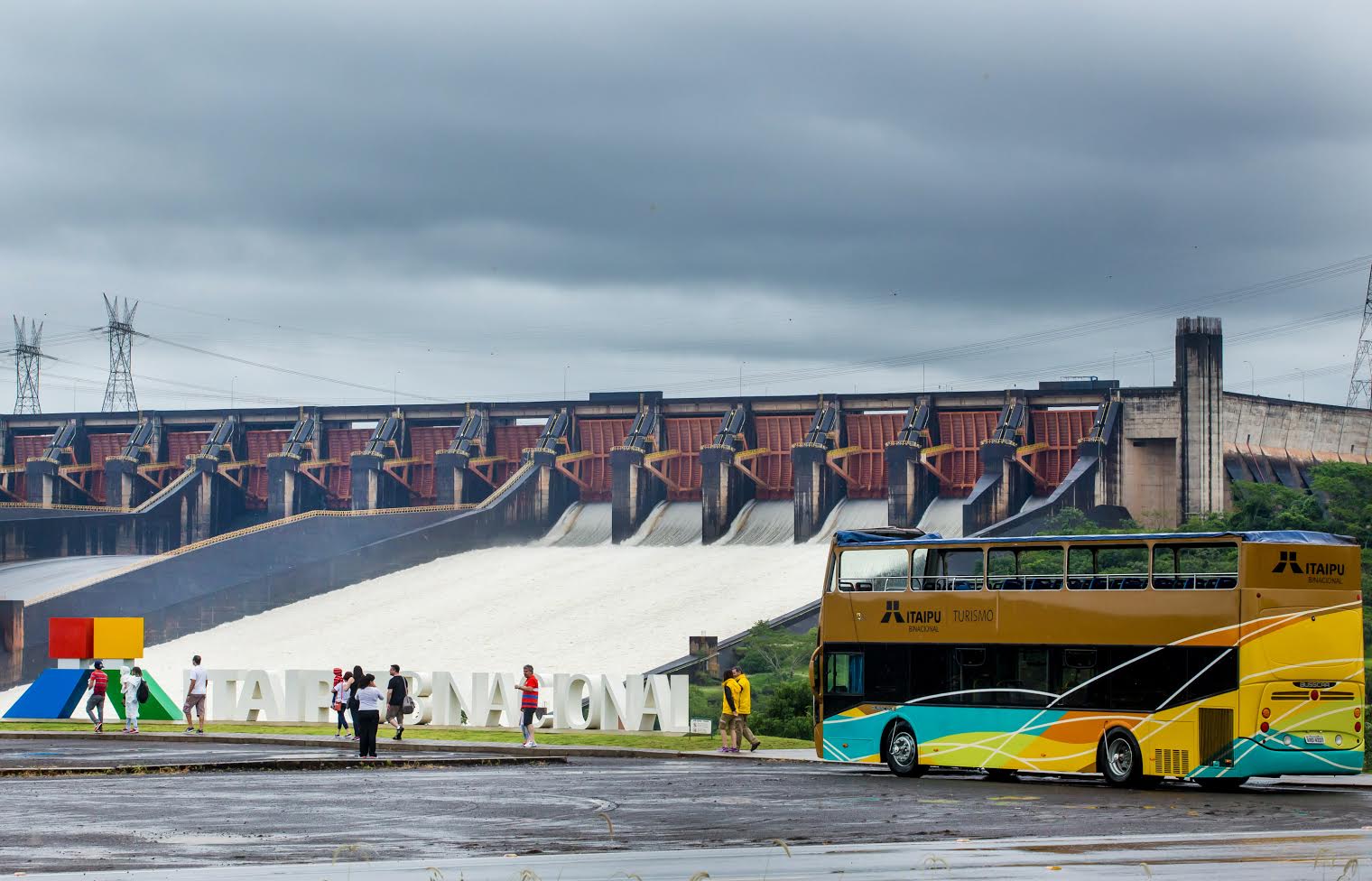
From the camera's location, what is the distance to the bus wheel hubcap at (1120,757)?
27.1m

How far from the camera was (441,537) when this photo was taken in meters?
83.1

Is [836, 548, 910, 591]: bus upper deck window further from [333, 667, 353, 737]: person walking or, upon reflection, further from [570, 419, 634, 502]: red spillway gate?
[570, 419, 634, 502]: red spillway gate

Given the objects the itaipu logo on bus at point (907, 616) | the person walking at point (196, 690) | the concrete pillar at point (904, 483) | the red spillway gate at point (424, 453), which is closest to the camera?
the itaipu logo on bus at point (907, 616)

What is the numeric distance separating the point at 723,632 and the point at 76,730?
86.2ft

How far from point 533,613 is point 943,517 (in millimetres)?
18213

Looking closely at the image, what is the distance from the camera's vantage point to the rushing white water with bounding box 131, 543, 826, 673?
65875mm

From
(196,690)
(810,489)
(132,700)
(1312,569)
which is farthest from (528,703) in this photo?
(810,489)

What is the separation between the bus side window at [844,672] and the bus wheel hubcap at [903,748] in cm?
121

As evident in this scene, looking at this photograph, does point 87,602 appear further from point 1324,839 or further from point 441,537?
point 1324,839

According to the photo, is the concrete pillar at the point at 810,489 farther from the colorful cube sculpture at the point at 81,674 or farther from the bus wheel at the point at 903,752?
the bus wheel at the point at 903,752

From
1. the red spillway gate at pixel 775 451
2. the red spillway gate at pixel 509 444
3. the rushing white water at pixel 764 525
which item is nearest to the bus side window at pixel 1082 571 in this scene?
the rushing white water at pixel 764 525

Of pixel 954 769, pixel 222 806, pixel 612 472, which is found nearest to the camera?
pixel 222 806

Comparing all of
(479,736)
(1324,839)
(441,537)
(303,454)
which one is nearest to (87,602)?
(441,537)

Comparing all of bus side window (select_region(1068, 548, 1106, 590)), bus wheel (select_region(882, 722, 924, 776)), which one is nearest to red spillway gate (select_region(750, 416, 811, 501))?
bus wheel (select_region(882, 722, 924, 776))
